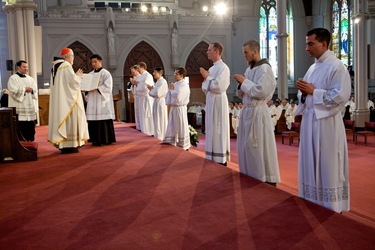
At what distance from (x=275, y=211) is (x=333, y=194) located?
91 cm

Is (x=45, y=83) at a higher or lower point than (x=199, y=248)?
higher

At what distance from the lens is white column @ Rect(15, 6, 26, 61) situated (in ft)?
38.2

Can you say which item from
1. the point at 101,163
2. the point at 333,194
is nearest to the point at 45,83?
the point at 101,163

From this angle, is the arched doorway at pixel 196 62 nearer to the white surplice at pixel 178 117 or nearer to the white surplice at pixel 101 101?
the white surplice at pixel 178 117

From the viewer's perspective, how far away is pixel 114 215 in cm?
324

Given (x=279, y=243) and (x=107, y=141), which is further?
(x=107, y=141)

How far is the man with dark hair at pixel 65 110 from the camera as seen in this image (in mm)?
6195

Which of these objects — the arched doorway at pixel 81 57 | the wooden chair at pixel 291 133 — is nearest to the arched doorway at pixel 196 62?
the arched doorway at pixel 81 57

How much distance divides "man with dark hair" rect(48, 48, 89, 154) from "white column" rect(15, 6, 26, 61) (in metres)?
6.19

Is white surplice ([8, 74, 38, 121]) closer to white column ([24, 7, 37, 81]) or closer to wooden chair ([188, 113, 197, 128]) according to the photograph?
white column ([24, 7, 37, 81])

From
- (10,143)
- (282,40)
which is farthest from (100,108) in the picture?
(282,40)

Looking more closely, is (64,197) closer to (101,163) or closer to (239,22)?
(101,163)

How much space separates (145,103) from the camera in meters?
9.91

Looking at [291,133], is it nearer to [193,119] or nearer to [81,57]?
[193,119]
